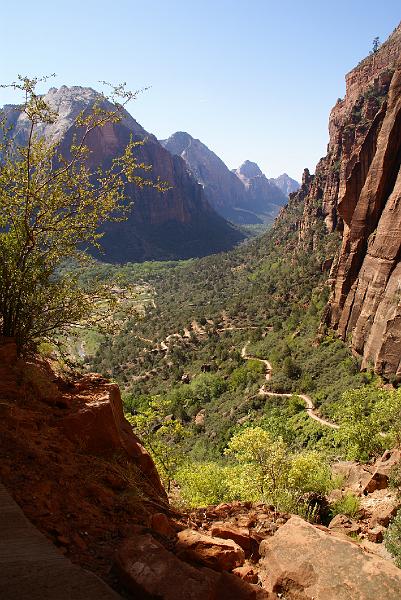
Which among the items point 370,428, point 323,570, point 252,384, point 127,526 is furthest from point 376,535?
point 252,384

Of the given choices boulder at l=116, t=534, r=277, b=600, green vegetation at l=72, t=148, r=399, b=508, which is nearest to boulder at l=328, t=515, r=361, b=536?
green vegetation at l=72, t=148, r=399, b=508

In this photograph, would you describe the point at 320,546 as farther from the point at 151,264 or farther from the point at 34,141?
the point at 151,264

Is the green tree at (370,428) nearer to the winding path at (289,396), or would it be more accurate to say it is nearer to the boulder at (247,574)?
the winding path at (289,396)

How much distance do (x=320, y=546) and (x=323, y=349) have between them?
1734 inches

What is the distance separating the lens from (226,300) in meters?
86.3

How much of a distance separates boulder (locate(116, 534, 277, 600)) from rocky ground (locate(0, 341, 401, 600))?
12 millimetres

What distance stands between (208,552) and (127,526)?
1161 mm

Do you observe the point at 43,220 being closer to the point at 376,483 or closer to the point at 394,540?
the point at 394,540

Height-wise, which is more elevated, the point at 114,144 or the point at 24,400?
the point at 114,144

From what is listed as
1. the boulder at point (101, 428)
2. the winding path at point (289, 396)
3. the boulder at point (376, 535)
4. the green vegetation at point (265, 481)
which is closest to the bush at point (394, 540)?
the boulder at point (376, 535)

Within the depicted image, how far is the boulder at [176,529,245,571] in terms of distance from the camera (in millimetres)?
5617

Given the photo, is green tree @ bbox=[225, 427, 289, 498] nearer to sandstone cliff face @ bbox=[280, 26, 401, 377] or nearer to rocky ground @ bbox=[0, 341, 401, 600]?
rocky ground @ bbox=[0, 341, 401, 600]

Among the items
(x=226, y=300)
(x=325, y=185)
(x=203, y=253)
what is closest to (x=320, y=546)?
(x=226, y=300)

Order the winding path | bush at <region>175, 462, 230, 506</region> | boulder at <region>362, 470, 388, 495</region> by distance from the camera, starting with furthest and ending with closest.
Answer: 1. the winding path
2. bush at <region>175, 462, 230, 506</region>
3. boulder at <region>362, 470, 388, 495</region>
